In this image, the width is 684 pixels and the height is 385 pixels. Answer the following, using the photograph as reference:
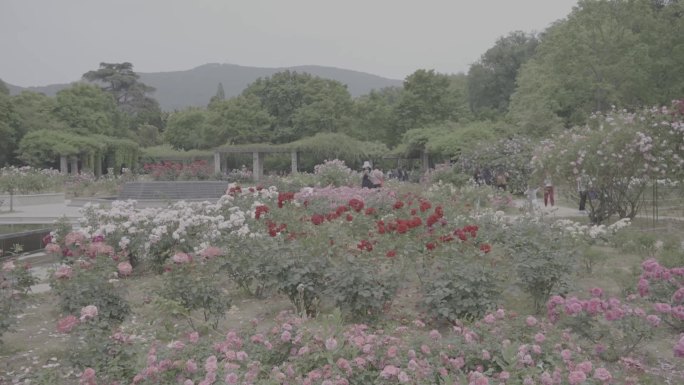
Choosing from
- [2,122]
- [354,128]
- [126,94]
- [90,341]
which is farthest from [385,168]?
[126,94]

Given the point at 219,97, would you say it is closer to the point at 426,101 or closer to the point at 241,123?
the point at 241,123

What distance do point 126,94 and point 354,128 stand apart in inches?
1719

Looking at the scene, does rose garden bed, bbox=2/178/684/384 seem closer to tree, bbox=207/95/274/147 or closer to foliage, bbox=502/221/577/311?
foliage, bbox=502/221/577/311

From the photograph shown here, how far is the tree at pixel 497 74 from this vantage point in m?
49.6

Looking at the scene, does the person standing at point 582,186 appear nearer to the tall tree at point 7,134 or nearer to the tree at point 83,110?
the tall tree at point 7,134

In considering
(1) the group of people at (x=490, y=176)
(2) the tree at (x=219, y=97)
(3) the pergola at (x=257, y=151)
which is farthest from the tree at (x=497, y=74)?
(1) the group of people at (x=490, y=176)

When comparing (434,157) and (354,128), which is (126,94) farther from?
(434,157)

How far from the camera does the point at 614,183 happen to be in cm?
1167

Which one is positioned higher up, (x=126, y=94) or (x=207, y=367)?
(x=126, y=94)

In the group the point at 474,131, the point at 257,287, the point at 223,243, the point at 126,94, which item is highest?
the point at 126,94

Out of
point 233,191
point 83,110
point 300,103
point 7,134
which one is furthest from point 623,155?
point 83,110

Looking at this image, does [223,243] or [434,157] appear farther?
[434,157]

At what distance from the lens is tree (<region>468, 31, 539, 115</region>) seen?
4962 cm

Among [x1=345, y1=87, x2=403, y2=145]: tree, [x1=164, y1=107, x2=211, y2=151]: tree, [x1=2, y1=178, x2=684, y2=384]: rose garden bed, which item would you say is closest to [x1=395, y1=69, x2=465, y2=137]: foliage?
[x1=345, y1=87, x2=403, y2=145]: tree
